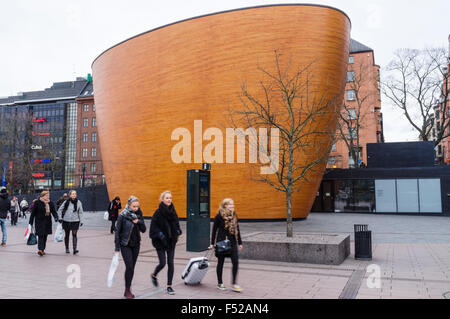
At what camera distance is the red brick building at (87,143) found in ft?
232

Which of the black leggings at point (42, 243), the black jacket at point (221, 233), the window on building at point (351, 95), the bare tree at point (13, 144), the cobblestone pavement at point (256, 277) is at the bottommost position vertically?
the cobblestone pavement at point (256, 277)

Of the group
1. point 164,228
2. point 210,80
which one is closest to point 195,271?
point 164,228

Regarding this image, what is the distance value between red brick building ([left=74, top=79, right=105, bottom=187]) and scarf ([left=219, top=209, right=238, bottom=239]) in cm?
6675

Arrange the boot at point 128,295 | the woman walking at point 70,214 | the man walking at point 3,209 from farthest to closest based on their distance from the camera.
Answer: the man walking at point 3,209 < the woman walking at point 70,214 < the boot at point 128,295

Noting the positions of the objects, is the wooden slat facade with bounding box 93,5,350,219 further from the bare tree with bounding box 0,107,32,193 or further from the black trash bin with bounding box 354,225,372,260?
the bare tree with bounding box 0,107,32,193

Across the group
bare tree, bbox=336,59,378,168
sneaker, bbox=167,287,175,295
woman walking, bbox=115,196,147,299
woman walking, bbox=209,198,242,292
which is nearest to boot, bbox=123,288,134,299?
woman walking, bbox=115,196,147,299

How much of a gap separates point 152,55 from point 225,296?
2001 cm

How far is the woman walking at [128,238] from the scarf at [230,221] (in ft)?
4.64

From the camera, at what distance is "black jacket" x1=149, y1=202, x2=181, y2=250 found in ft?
20.0

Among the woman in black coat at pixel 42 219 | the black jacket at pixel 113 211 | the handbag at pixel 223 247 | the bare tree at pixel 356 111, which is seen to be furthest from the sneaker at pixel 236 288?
the bare tree at pixel 356 111

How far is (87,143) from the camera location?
73.4 metres

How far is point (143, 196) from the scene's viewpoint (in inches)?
918

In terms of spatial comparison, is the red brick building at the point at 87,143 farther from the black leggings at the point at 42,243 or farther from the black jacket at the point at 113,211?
the black leggings at the point at 42,243
